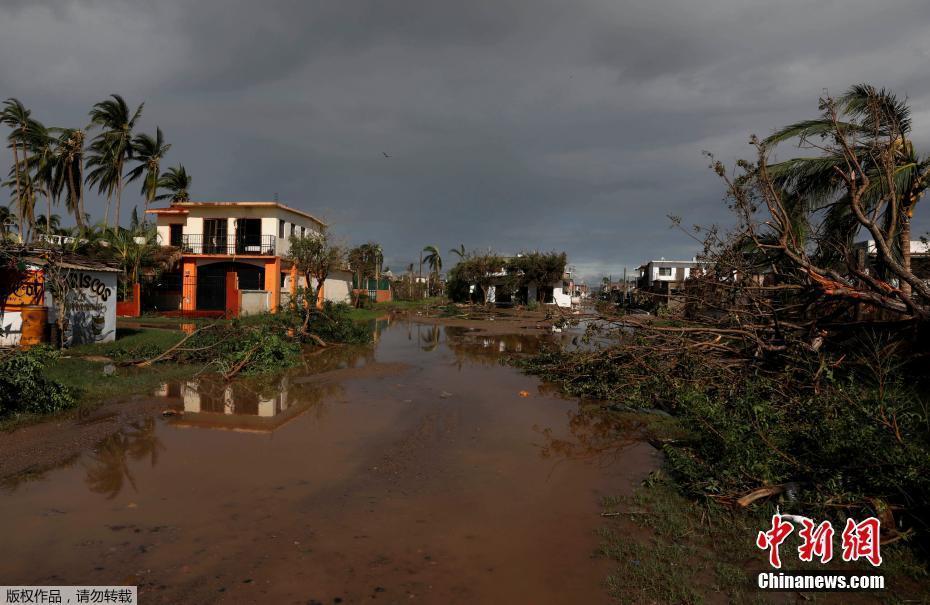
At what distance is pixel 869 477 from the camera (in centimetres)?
443

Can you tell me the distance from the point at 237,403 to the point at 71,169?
30.8 meters

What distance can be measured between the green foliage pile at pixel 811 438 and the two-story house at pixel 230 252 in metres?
25.0

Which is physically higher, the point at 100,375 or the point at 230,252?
the point at 230,252

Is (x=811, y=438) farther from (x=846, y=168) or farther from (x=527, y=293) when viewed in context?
(x=527, y=293)

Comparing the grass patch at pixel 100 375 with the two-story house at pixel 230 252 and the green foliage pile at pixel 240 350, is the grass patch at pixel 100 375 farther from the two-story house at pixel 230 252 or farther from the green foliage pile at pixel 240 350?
the two-story house at pixel 230 252

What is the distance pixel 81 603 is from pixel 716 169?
9.87 m

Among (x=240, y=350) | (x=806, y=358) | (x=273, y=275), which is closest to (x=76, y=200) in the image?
(x=273, y=275)

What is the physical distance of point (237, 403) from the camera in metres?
9.34

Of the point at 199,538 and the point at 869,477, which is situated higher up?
the point at 869,477

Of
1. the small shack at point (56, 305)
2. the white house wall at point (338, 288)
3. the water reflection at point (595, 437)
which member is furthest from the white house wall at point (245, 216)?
the water reflection at point (595, 437)

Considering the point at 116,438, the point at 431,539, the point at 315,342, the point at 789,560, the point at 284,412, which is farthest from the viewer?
the point at 315,342

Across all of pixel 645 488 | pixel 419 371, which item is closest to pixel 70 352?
pixel 419 371

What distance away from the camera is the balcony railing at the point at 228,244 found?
2958cm

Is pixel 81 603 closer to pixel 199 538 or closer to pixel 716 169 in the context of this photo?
pixel 199 538
